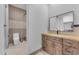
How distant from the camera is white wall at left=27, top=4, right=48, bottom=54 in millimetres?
1432

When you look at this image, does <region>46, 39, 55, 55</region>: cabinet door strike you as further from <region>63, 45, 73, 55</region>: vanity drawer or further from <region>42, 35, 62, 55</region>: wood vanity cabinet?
<region>63, 45, 73, 55</region>: vanity drawer

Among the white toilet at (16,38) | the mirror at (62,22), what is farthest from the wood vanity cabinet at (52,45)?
the white toilet at (16,38)

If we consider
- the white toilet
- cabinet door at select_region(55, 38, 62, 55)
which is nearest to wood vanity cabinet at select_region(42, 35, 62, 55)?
cabinet door at select_region(55, 38, 62, 55)

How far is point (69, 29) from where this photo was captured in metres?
1.38

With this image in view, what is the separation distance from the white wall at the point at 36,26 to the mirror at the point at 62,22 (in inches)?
4.6

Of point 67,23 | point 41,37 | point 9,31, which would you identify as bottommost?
point 41,37

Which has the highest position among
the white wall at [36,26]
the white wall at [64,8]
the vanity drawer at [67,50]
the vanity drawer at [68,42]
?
the white wall at [64,8]

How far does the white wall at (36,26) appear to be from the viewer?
1.43m

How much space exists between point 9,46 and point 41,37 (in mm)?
528

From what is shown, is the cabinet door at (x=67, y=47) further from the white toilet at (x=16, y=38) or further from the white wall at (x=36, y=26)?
the white toilet at (x=16, y=38)

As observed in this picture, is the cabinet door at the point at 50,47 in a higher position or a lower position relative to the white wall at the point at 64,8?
lower

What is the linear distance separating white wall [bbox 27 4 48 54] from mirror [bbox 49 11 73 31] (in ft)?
0.38

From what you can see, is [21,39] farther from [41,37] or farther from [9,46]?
[41,37]
